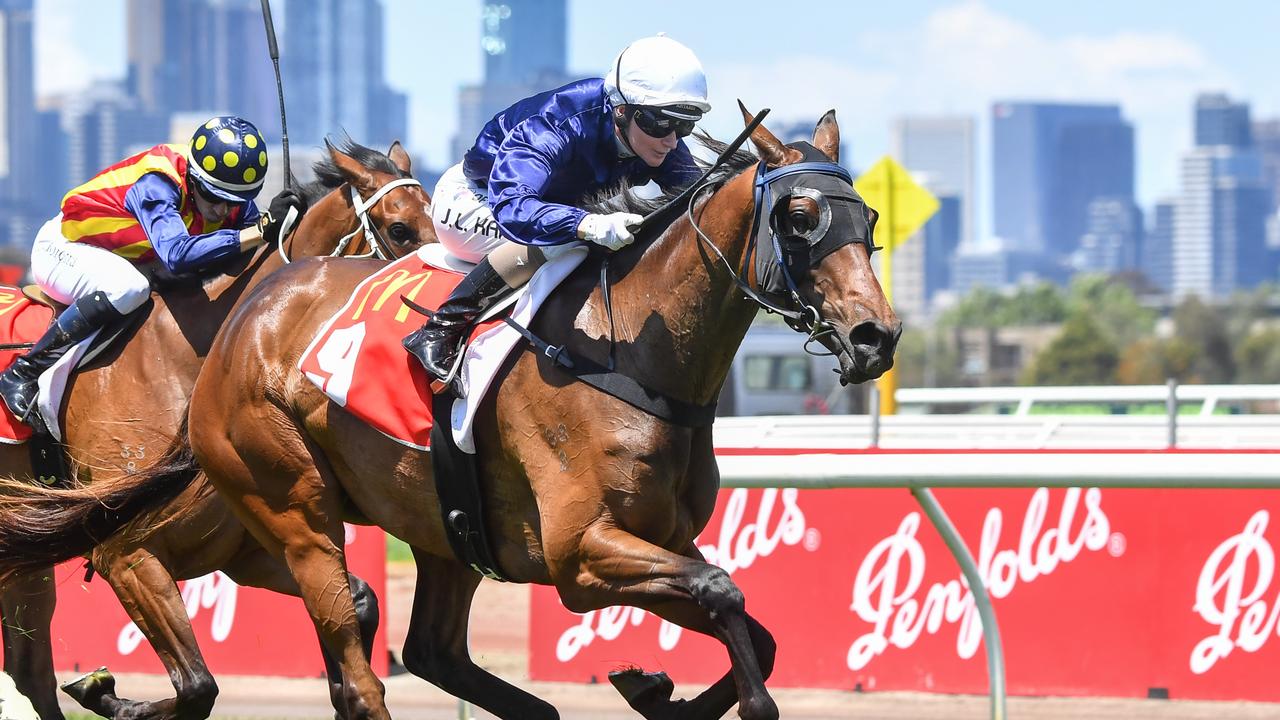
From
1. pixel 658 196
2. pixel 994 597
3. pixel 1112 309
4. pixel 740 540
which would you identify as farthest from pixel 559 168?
pixel 1112 309

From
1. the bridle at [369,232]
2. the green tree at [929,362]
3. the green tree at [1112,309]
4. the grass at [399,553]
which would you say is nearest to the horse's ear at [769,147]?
the bridle at [369,232]

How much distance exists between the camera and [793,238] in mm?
4008

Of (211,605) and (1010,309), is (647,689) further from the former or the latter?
(1010,309)

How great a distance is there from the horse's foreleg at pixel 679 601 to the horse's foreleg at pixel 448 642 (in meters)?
0.66

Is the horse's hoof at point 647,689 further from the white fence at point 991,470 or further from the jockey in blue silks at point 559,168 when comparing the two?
the jockey in blue silks at point 559,168

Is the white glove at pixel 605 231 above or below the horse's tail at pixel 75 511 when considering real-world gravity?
above

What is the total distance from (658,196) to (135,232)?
2110 millimetres

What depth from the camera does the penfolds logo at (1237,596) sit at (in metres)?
6.46

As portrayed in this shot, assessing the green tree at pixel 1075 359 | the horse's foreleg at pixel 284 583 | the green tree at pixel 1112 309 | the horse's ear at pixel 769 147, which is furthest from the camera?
the green tree at pixel 1112 309

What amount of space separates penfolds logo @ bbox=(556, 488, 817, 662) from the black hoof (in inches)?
113

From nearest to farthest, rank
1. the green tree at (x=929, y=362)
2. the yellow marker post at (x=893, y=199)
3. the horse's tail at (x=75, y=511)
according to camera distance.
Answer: the horse's tail at (x=75, y=511)
the yellow marker post at (x=893, y=199)
the green tree at (x=929, y=362)

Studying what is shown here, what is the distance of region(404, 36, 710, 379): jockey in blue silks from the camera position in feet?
14.2

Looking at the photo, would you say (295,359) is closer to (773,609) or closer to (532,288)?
(532,288)

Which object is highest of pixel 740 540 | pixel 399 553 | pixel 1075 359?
pixel 740 540
